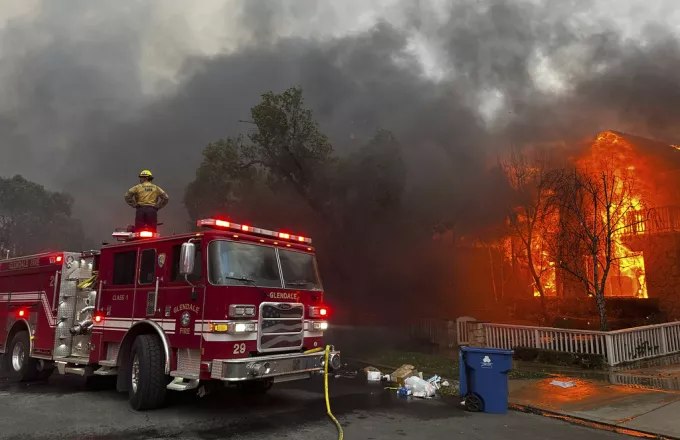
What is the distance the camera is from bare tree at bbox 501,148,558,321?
538 inches

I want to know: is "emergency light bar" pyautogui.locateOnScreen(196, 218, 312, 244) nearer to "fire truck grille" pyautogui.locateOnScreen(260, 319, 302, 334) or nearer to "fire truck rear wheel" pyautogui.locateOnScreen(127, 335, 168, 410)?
"fire truck grille" pyautogui.locateOnScreen(260, 319, 302, 334)

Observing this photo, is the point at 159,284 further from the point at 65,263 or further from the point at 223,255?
the point at 65,263

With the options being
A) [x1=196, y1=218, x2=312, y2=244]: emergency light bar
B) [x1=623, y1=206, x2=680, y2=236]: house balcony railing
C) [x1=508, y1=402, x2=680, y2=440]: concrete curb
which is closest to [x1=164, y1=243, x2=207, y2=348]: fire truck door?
[x1=196, y1=218, x2=312, y2=244]: emergency light bar

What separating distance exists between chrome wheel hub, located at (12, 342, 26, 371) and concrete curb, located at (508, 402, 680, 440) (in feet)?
25.6

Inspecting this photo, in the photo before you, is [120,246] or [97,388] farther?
[97,388]

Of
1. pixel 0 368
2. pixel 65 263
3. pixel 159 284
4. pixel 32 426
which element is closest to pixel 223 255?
pixel 159 284

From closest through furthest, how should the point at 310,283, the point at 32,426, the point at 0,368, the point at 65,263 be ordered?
the point at 32,426 < the point at 310,283 < the point at 65,263 < the point at 0,368

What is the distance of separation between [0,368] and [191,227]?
680 inches

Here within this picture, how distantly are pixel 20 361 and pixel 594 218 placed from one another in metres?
13.1

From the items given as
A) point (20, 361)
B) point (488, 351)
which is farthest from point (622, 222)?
point (20, 361)

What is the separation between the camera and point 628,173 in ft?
48.6

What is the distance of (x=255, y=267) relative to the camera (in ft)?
18.8

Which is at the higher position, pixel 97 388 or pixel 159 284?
pixel 159 284

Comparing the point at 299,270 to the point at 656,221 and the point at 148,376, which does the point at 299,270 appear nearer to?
the point at 148,376
